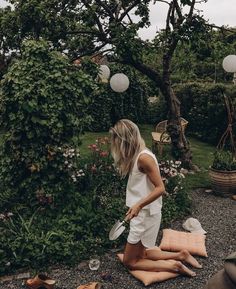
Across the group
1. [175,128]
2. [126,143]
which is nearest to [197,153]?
[175,128]

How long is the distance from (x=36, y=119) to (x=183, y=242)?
2.54m

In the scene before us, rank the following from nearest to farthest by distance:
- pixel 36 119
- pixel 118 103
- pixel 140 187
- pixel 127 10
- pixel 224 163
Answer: pixel 140 187
pixel 36 119
pixel 224 163
pixel 127 10
pixel 118 103

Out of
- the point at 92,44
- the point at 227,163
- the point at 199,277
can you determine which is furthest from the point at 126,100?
the point at 199,277

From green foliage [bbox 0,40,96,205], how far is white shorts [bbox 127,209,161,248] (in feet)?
5.55

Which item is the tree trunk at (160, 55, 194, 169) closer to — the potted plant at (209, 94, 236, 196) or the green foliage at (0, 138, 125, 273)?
the potted plant at (209, 94, 236, 196)

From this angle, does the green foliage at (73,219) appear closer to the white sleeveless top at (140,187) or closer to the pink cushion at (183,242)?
the pink cushion at (183,242)

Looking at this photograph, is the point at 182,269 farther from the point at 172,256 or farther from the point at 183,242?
the point at 183,242

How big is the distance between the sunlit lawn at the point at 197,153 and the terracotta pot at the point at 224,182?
1.76 feet

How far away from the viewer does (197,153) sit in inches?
416

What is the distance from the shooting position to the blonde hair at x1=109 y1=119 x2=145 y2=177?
407 cm

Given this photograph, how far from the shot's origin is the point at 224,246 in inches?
204

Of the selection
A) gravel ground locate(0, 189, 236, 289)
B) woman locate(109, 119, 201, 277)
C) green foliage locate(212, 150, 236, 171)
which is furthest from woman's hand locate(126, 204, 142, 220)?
green foliage locate(212, 150, 236, 171)

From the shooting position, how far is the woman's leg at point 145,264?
433cm

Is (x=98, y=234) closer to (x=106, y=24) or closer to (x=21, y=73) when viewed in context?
(x=21, y=73)
